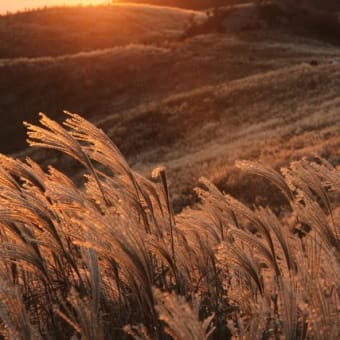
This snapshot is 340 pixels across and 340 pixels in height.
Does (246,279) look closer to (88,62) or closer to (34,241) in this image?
(34,241)

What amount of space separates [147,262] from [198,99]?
36.9m

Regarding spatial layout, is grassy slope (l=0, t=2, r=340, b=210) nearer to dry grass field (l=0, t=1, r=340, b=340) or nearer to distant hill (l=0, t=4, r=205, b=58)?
dry grass field (l=0, t=1, r=340, b=340)

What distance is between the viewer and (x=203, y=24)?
208 feet

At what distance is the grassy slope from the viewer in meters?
24.1

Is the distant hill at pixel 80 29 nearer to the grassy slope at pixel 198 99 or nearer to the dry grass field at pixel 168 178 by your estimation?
the dry grass field at pixel 168 178

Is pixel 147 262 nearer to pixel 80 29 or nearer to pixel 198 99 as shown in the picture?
pixel 198 99

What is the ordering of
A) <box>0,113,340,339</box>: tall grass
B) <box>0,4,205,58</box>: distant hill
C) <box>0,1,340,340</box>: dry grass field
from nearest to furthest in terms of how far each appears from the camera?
<box>0,113,340,339</box>: tall grass → <box>0,1,340,340</box>: dry grass field → <box>0,4,205,58</box>: distant hill

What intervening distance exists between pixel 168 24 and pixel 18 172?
75.4 metres

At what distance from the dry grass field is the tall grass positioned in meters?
0.01

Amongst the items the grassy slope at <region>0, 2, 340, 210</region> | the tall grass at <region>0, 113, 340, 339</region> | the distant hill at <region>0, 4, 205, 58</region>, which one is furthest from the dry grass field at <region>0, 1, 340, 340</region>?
the distant hill at <region>0, 4, 205, 58</region>

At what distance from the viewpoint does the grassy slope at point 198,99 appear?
24078 millimetres

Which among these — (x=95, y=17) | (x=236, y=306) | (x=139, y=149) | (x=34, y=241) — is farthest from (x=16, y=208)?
(x=95, y=17)

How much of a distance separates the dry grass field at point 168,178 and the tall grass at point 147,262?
0.04 feet

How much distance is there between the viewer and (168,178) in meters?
21.8
